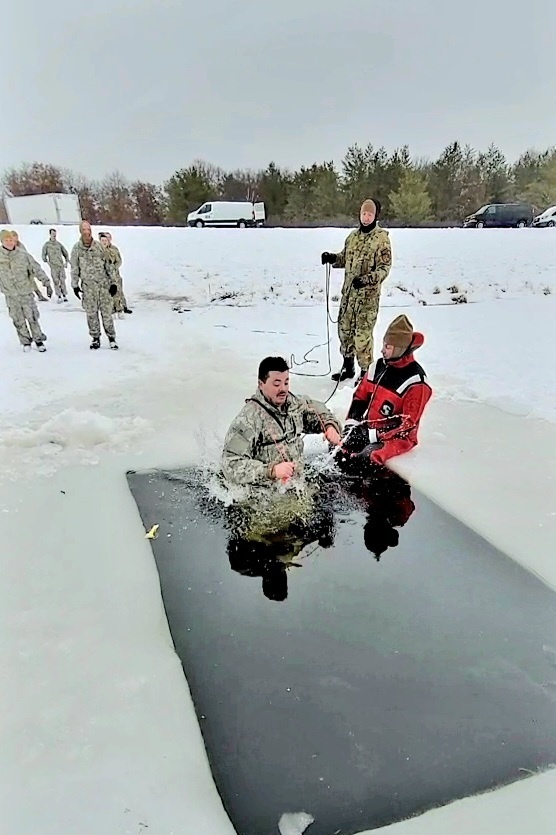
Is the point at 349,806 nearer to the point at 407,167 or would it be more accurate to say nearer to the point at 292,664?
the point at 292,664

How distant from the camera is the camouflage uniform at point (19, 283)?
5934mm

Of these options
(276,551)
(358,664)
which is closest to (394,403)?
(276,551)

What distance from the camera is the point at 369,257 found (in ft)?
15.4

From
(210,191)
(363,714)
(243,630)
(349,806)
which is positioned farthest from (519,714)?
(210,191)

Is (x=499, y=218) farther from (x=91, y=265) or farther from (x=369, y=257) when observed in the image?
(x=91, y=265)

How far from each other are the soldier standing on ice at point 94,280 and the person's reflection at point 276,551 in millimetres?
4329

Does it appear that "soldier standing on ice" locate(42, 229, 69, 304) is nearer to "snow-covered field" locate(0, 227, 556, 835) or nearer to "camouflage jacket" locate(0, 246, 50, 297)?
"snow-covered field" locate(0, 227, 556, 835)

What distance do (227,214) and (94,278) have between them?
16.3 m

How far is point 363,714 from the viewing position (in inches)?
67.6

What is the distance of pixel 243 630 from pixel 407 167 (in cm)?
1086

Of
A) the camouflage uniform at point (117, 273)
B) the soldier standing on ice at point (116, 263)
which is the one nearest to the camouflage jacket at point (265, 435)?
the soldier standing on ice at point (116, 263)

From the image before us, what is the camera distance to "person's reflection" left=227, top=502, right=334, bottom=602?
2.41 meters

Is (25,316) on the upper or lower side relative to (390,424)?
upper

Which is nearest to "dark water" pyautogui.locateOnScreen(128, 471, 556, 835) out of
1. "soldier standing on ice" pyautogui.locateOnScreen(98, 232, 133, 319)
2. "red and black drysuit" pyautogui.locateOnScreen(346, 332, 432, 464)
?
"red and black drysuit" pyautogui.locateOnScreen(346, 332, 432, 464)
